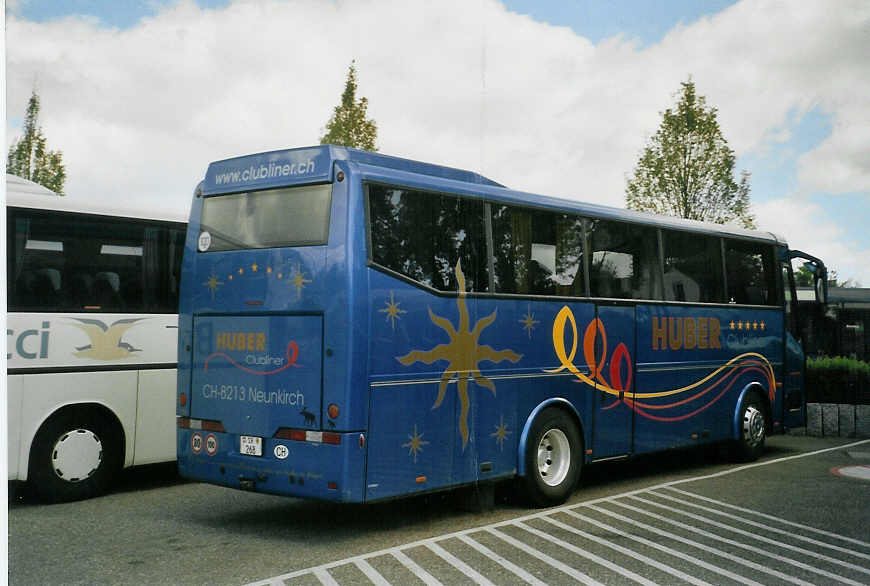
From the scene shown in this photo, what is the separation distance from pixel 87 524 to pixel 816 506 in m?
6.99

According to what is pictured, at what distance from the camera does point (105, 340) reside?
31.5 ft

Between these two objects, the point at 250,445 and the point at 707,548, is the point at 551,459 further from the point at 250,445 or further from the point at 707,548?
the point at 250,445

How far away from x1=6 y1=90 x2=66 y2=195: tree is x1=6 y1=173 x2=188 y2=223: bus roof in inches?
3.4

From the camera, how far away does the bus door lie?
10.2m

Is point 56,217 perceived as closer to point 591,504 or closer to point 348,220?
point 348,220

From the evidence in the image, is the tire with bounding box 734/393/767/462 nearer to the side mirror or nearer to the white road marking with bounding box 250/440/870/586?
the side mirror

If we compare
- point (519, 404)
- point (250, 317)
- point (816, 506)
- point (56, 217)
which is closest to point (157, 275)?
point (56, 217)

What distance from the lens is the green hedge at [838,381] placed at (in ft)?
55.8

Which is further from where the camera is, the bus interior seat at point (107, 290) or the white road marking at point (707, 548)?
the bus interior seat at point (107, 290)

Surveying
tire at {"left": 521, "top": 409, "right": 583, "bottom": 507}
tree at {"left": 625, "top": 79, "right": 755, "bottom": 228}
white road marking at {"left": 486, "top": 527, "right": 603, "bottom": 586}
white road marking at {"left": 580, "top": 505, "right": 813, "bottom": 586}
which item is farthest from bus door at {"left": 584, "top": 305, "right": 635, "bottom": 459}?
tree at {"left": 625, "top": 79, "right": 755, "bottom": 228}

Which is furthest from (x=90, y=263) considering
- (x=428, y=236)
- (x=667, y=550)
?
(x=667, y=550)

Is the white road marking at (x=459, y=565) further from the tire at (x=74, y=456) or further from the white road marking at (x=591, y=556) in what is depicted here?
the tire at (x=74, y=456)

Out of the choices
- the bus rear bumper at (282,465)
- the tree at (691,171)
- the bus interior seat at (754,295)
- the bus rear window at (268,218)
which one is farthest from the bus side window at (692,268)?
the tree at (691,171)

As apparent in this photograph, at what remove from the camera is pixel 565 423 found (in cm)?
970
